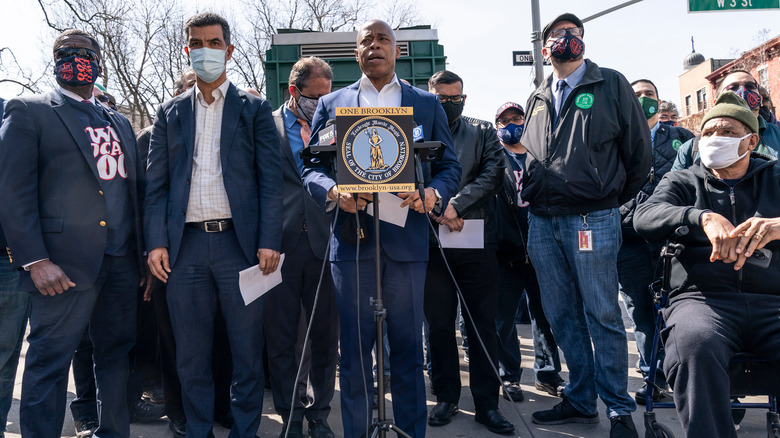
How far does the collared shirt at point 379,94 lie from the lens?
299 centimetres

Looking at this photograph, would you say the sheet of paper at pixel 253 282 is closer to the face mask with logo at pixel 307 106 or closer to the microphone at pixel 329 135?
the microphone at pixel 329 135

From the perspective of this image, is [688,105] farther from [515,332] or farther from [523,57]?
[515,332]

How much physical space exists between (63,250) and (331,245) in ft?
4.72

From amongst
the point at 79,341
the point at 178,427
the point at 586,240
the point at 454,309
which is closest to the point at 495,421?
the point at 454,309

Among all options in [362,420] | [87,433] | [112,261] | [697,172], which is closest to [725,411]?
[697,172]

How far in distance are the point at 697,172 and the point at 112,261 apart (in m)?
3.41

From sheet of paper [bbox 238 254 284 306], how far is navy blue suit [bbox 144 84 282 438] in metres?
0.06

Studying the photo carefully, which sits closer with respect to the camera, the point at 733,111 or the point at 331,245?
the point at 331,245

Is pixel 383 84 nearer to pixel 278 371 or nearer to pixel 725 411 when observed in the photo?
pixel 278 371

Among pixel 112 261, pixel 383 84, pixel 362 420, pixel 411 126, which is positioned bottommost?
pixel 362 420

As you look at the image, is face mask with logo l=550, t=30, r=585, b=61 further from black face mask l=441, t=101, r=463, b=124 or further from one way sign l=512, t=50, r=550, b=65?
one way sign l=512, t=50, r=550, b=65

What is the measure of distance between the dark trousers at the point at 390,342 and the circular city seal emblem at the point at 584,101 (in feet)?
4.94

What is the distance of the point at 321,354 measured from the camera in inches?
143

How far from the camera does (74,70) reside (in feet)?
10.2
